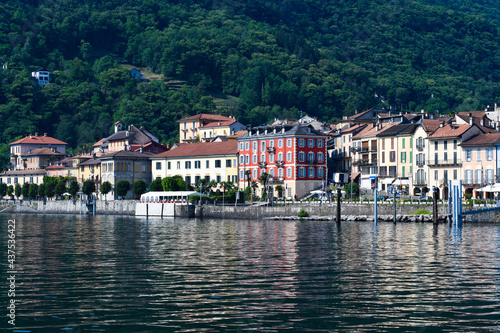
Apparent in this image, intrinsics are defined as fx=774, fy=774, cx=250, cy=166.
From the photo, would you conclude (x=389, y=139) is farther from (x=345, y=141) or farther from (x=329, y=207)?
(x=329, y=207)

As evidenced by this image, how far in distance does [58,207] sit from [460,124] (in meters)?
65.9

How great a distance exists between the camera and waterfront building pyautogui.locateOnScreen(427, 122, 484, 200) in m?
89.4

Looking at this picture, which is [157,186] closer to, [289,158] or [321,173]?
[289,158]

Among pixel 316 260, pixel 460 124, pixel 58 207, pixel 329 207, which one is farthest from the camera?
pixel 58 207

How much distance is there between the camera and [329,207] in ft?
272

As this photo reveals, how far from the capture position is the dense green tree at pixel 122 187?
4651 inches

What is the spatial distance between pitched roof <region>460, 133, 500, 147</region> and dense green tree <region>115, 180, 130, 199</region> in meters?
52.9

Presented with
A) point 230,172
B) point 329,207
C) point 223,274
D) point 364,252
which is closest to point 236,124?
point 230,172

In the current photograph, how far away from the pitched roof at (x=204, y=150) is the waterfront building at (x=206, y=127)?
23200 millimetres

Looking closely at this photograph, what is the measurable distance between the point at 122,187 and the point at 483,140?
183 ft

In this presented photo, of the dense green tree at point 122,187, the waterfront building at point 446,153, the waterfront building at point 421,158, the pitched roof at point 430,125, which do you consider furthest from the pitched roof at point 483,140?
the dense green tree at point 122,187

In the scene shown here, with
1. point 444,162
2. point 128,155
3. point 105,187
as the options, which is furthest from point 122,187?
point 444,162

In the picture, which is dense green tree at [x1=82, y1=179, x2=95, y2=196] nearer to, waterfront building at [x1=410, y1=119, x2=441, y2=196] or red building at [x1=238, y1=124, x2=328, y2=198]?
red building at [x1=238, y1=124, x2=328, y2=198]

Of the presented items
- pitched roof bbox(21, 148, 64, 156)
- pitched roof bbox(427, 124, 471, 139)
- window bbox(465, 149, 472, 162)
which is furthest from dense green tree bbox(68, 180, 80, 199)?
window bbox(465, 149, 472, 162)
